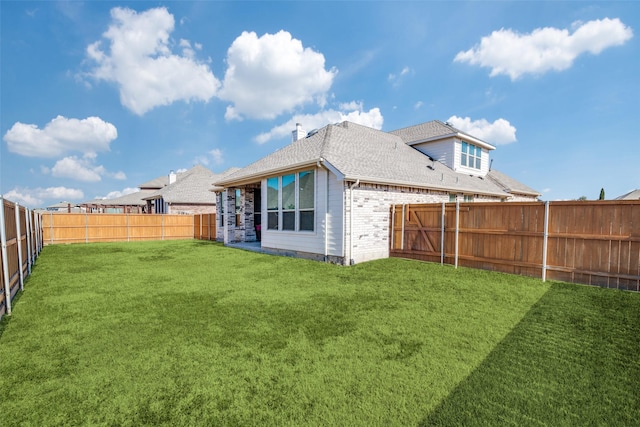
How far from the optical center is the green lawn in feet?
7.57

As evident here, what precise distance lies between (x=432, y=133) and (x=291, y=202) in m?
10.6

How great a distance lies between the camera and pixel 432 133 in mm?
16297

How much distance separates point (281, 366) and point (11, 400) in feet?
7.76

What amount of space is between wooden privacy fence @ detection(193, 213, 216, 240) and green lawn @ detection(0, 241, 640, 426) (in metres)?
→ 12.0

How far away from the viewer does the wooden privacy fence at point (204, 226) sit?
59.6 feet

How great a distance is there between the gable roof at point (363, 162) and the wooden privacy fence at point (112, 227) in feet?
25.0

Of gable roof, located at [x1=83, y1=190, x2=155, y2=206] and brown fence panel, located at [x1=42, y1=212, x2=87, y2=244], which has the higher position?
gable roof, located at [x1=83, y1=190, x2=155, y2=206]

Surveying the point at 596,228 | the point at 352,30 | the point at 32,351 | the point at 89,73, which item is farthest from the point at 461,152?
the point at 89,73

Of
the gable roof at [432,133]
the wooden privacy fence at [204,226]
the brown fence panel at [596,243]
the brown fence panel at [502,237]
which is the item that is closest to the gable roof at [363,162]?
the gable roof at [432,133]

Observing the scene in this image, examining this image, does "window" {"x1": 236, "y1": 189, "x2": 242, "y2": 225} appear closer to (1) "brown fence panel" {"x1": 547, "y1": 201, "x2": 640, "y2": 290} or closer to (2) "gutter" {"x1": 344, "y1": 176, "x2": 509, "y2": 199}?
(2) "gutter" {"x1": 344, "y1": 176, "x2": 509, "y2": 199}

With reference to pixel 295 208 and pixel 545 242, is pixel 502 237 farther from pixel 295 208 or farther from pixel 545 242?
pixel 295 208

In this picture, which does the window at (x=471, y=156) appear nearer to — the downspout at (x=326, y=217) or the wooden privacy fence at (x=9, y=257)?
the downspout at (x=326, y=217)

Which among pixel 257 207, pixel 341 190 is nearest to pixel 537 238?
pixel 341 190

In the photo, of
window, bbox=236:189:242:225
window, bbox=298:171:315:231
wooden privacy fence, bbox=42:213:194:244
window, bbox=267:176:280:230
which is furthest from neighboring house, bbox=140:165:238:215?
window, bbox=298:171:315:231
